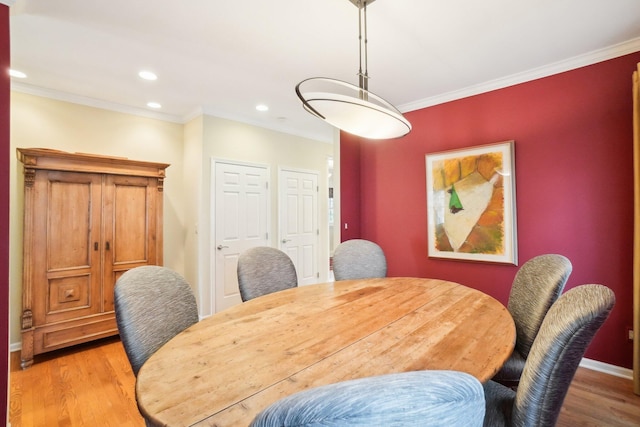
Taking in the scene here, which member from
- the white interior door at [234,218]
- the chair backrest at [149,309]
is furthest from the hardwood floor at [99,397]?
the white interior door at [234,218]

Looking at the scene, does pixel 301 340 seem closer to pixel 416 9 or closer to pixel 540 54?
pixel 416 9

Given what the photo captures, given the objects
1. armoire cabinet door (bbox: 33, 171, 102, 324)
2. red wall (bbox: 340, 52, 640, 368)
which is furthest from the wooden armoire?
red wall (bbox: 340, 52, 640, 368)

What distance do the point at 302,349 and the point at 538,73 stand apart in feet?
10.2

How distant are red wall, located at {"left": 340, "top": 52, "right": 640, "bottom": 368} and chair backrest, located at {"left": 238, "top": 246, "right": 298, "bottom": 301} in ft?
5.82

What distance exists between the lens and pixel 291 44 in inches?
89.0

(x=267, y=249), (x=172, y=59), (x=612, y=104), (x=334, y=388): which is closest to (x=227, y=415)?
(x=334, y=388)

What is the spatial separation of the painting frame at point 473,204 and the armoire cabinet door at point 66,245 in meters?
3.47

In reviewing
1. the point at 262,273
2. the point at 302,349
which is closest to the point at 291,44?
the point at 262,273

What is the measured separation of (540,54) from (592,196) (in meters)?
1.24

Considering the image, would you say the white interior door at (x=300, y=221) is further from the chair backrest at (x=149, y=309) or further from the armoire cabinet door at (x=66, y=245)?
the chair backrest at (x=149, y=309)

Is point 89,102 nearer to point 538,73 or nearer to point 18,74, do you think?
point 18,74

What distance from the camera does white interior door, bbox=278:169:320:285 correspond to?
4352 millimetres

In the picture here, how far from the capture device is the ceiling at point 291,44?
6.13ft

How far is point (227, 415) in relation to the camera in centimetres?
72
